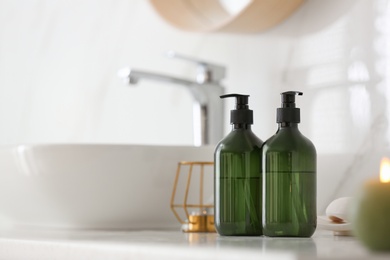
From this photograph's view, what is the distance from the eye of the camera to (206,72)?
1.64m

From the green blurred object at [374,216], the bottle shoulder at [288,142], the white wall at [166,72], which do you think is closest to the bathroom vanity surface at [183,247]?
the green blurred object at [374,216]

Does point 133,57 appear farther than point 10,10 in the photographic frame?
No

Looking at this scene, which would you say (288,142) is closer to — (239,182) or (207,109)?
(239,182)

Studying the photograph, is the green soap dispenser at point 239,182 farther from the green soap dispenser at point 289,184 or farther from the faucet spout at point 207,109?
the faucet spout at point 207,109

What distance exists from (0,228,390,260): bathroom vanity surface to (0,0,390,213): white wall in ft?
0.87

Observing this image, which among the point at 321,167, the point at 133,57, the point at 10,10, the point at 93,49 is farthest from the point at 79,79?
the point at 321,167

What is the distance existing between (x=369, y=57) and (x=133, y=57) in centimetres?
74

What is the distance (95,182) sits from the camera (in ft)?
4.58

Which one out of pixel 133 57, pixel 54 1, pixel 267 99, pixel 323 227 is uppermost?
pixel 54 1

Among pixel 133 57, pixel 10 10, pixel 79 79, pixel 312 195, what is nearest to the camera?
pixel 312 195

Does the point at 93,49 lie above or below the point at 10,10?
below

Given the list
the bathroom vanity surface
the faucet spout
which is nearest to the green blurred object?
the bathroom vanity surface

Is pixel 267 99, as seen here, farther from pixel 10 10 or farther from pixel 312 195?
pixel 10 10

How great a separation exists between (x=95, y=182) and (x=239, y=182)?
332mm
